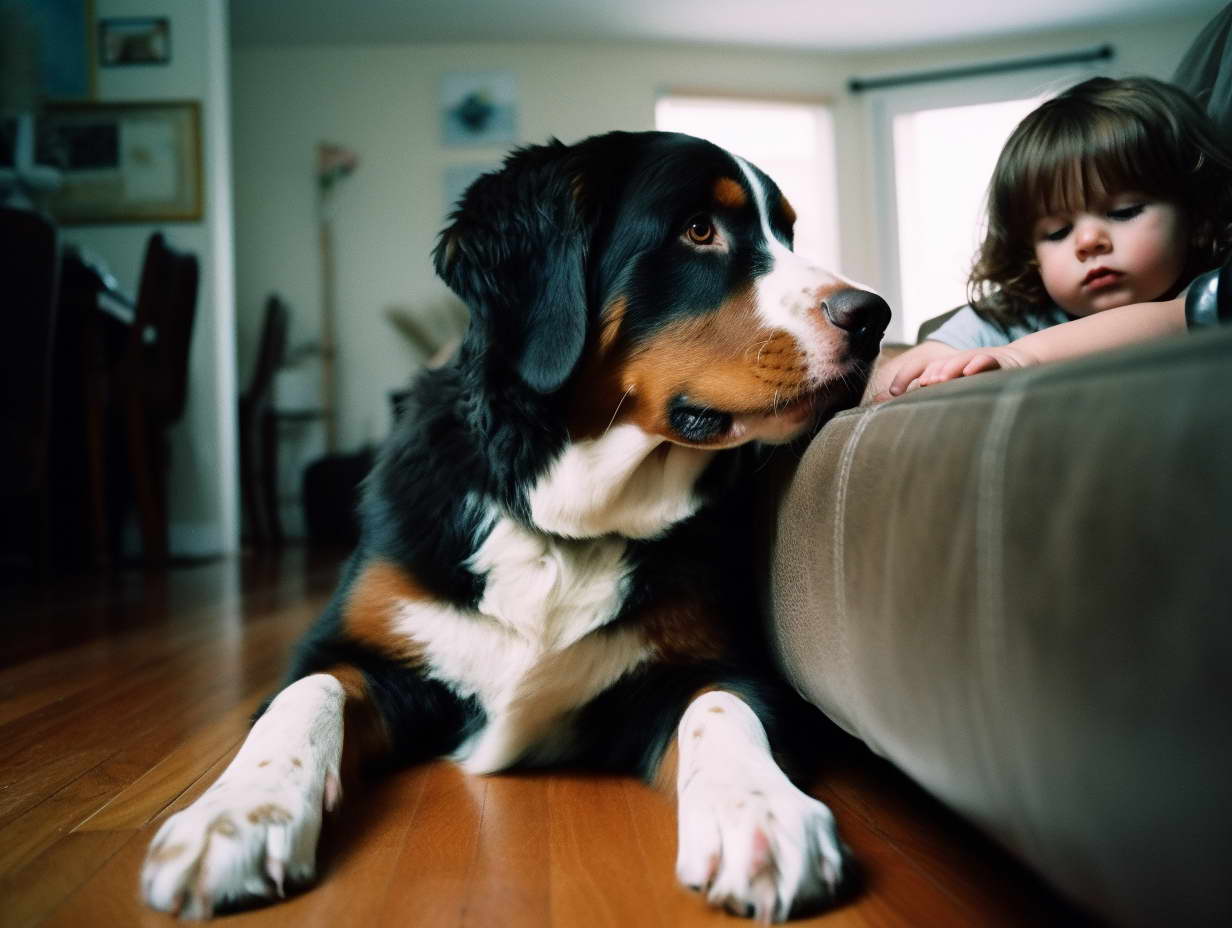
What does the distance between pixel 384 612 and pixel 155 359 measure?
380cm

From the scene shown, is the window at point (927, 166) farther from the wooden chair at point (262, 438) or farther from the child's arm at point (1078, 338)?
the child's arm at point (1078, 338)

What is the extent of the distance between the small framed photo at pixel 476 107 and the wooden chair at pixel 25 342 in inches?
200

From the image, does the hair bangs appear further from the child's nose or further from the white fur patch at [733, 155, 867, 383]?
the white fur patch at [733, 155, 867, 383]

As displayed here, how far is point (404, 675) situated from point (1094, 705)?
87 cm

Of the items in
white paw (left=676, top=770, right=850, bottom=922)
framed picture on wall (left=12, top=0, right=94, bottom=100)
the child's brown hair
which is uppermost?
framed picture on wall (left=12, top=0, right=94, bottom=100)

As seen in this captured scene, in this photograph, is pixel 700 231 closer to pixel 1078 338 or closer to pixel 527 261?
pixel 527 261

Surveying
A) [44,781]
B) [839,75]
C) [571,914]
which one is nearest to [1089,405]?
[571,914]

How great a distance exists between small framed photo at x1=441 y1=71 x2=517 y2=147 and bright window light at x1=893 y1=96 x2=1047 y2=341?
3.25 m

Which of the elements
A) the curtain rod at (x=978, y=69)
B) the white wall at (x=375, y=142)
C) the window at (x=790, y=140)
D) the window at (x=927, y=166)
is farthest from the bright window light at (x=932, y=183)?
the white wall at (x=375, y=142)

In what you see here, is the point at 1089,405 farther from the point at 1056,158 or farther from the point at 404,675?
the point at 1056,158

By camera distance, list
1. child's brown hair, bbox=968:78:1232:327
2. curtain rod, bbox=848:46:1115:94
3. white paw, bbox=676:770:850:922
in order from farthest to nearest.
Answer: curtain rod, bbox=848:46:1115:94, child's brown hair, bbox=968:78:1232:327, white paw, bbox=676:770:850:922

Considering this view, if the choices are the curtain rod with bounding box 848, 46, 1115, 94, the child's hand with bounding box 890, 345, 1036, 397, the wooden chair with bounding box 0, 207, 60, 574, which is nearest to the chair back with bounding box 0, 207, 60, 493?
the wooden chair with bounding box 0, 207, 60, 574

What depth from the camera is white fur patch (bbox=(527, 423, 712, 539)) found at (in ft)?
3.84

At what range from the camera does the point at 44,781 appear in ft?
3.90
